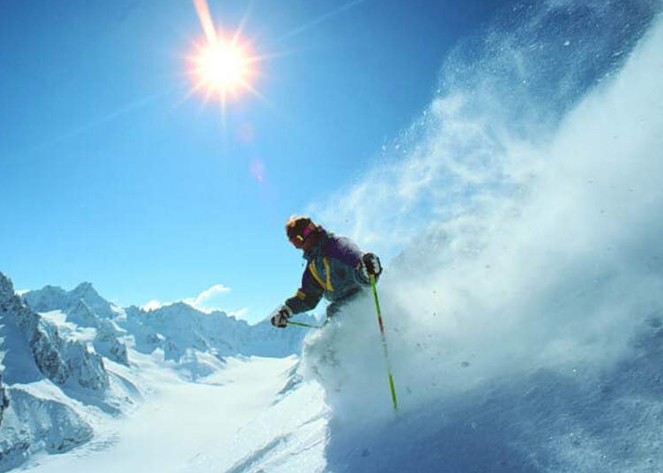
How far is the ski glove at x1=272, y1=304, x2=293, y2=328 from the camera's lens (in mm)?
6531

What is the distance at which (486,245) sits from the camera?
6273 mm

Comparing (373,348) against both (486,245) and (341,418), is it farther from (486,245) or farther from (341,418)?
(486,245)

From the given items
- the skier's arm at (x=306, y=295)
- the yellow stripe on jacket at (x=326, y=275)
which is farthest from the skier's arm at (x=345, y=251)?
the skier's arm at (x=306, y=295)

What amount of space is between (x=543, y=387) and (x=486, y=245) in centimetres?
352

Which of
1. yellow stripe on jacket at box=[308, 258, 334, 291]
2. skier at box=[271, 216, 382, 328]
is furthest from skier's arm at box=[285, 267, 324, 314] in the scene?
yellow stripe on jacket at box=[308, 258, 334, 291]

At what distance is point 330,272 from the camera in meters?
6.24

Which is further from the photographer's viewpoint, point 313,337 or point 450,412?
point 313,337

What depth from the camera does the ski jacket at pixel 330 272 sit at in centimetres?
607

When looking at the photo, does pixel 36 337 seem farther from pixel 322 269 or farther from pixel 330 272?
pixel 330 272

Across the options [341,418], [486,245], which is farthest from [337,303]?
[486,245]

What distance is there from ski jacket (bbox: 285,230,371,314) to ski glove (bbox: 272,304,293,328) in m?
0.09

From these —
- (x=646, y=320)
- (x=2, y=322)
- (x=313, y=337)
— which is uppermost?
(x=2, y=322)

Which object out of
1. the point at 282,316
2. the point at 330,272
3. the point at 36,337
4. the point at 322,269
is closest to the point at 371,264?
the point at 330,272

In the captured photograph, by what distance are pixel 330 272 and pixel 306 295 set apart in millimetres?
787
